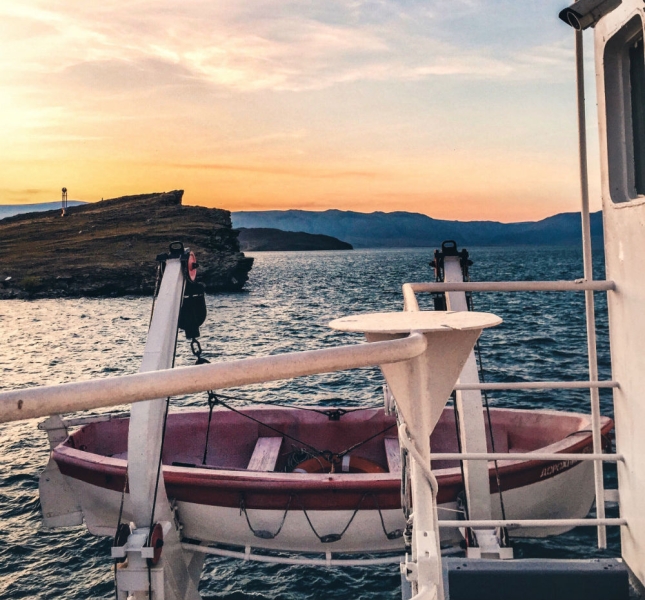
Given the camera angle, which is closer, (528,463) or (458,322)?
(458,322)

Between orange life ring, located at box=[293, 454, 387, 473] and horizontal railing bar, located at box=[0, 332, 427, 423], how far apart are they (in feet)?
26.4

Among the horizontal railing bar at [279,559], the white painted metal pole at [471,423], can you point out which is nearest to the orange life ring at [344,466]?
the horizontal railing bar at [279,559]

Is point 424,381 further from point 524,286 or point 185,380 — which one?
point 524,286

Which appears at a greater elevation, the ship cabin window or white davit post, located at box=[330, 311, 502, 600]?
the ship cabin window

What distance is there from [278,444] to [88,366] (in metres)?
22.1

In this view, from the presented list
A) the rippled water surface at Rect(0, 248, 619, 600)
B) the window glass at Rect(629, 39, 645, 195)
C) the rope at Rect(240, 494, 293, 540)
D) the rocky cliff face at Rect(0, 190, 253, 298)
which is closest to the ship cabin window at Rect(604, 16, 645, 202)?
the window glass at Rect(629, 39, 645, 195)

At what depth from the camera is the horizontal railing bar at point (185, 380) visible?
4.42 feet

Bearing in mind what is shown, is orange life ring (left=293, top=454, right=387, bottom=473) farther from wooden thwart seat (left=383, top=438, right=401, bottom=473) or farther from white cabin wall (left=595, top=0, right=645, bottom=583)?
white cabin wall (left=595, top=0, right=645, bottom=583)

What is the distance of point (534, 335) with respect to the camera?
118 ft

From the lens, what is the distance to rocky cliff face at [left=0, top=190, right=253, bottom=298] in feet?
244

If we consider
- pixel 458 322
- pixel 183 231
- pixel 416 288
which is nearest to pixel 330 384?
pixel 416 288

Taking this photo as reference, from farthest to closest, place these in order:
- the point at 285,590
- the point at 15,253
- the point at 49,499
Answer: the point at 15,253 → the point at 285,590 → the point at 49,499

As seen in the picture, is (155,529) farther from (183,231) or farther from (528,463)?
(183,231)

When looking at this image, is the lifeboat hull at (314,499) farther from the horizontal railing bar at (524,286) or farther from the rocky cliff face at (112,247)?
the rocky cliff face at (112,247)
